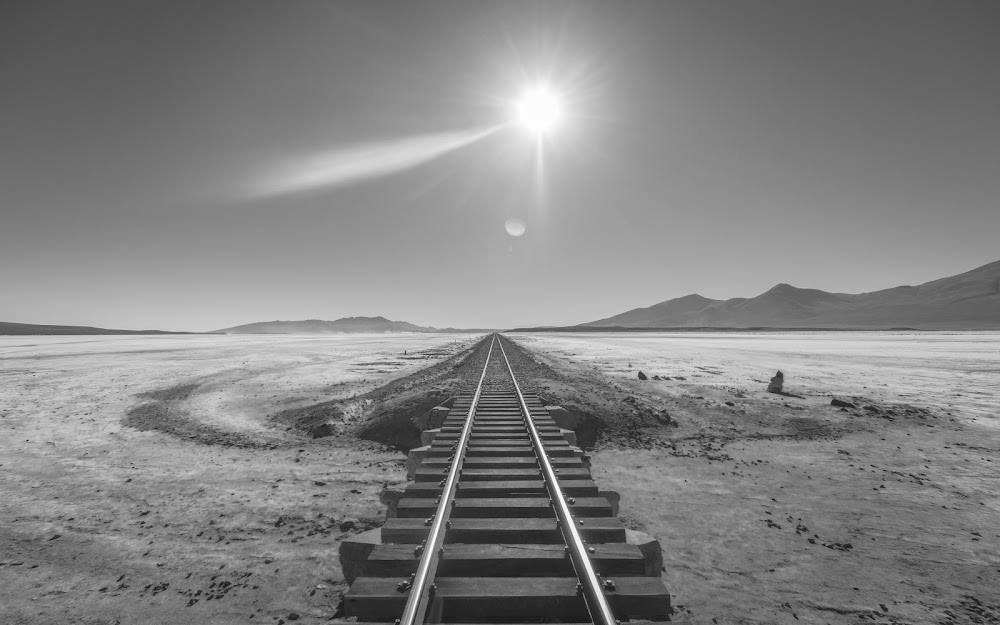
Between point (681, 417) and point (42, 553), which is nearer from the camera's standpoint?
point (42, 553)

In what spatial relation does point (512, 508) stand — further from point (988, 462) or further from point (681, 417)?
point (988, 462)

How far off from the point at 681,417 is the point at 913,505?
5587mm

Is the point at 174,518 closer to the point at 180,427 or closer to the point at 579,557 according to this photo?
the point at 579,557

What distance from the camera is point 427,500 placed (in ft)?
16.4

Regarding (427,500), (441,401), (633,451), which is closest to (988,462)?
(633,451)

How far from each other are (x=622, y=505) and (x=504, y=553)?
307 cm

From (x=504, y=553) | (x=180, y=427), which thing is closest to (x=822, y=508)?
(x=504, y=553)

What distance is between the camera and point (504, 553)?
390 cm

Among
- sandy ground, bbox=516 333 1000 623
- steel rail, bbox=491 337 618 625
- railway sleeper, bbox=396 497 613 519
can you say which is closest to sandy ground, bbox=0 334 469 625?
railway sleeper, bbox=396 497 613 519

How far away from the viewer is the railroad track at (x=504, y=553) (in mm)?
3295

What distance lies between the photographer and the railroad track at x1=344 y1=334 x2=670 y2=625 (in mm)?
3295

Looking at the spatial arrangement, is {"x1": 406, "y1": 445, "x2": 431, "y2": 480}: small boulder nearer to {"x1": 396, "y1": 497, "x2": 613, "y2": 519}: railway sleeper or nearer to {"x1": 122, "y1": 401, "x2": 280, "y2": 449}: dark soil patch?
{"x1": 396, "y1": 497, "x2": 613, "y2": 519}: railway sleeper

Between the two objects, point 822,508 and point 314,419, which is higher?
point 314,419

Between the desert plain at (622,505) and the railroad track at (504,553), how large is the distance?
763 mm
